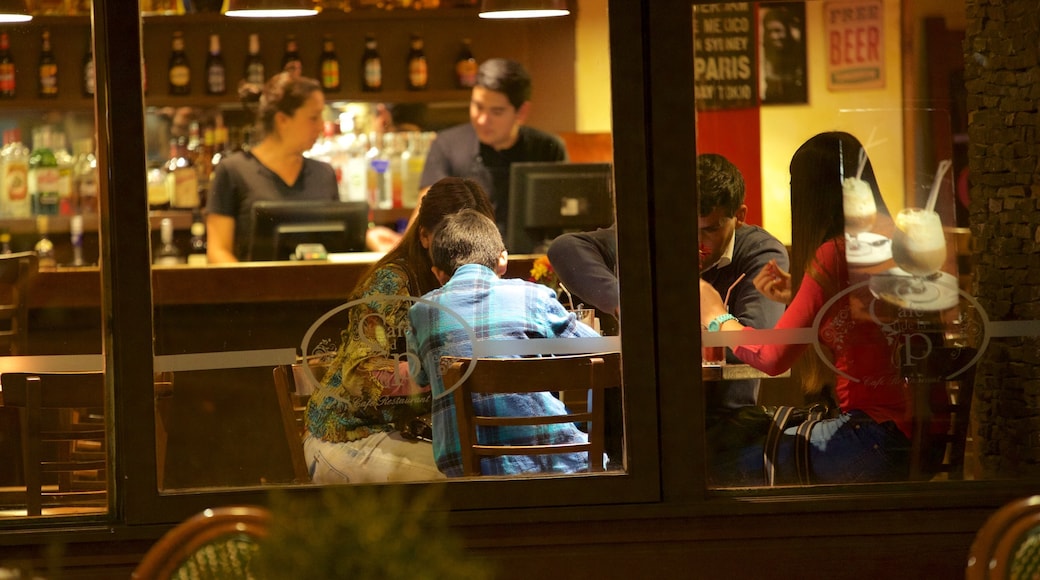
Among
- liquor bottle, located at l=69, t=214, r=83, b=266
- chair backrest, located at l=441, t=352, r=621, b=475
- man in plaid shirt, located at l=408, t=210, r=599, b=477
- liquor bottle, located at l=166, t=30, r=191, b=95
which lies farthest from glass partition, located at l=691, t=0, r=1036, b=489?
liquor bottle, located at l=166, t=30, r=191, b=95

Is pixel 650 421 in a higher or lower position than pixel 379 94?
lower

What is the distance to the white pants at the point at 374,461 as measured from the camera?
3102 millimetres

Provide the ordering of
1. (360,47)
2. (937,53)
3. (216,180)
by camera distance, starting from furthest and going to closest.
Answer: (360,47) < (216,180) < (937,53)

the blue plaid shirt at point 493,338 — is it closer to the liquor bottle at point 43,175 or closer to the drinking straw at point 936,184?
the drinking straw at point 936,184

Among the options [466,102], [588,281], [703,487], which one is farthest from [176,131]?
[703,487]

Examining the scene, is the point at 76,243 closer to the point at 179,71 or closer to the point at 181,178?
the point at 181,178

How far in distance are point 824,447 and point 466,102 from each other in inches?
75.5

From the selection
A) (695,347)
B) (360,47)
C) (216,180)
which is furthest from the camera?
(360,47)

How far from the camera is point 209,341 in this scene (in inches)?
123

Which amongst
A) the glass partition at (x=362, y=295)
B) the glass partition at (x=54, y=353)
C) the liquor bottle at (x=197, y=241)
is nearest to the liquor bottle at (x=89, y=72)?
the glass partition at (x=54, y=353)

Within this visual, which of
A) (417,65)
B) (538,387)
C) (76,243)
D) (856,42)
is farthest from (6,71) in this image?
(856,42)

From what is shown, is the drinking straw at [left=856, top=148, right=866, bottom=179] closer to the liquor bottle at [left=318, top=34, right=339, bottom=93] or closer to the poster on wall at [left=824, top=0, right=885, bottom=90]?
the poster on wall at [left=824, top=0, right=885, bottom=90]

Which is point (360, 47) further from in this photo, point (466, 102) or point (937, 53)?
point (937, 53)

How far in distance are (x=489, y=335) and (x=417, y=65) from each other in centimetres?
233
